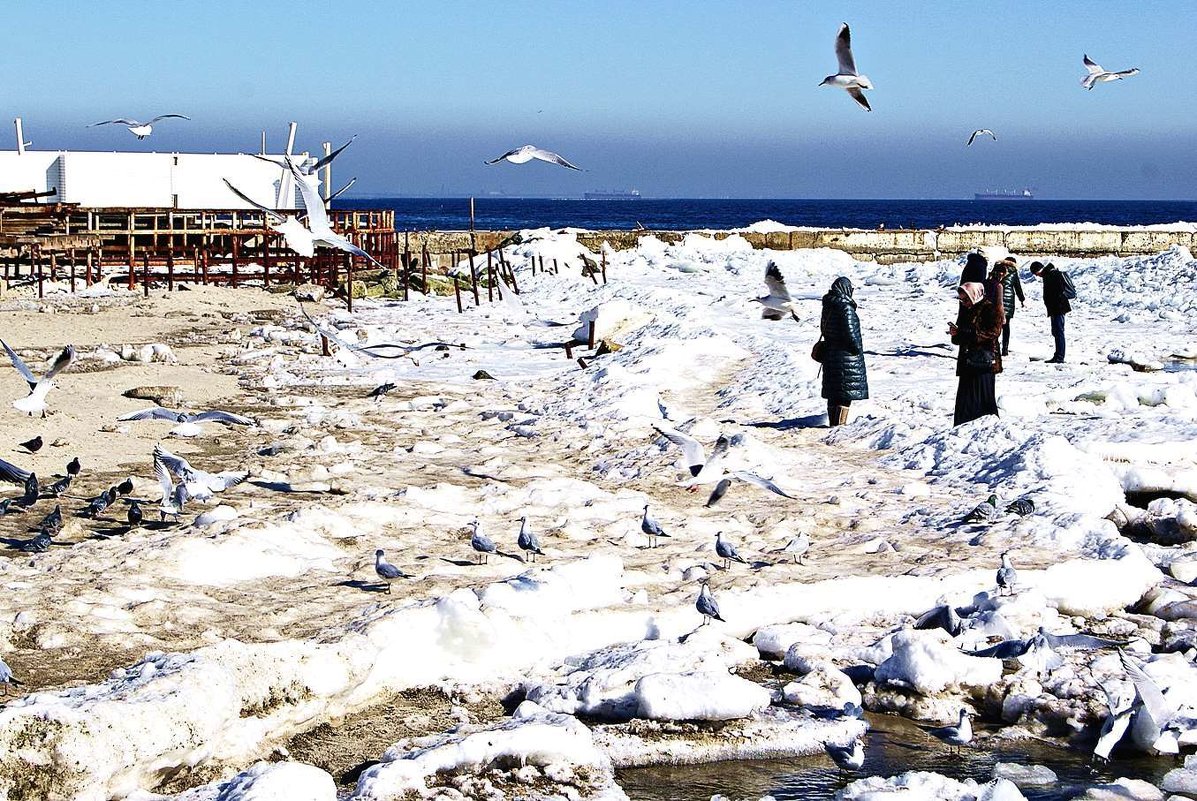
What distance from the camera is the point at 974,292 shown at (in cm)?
1062

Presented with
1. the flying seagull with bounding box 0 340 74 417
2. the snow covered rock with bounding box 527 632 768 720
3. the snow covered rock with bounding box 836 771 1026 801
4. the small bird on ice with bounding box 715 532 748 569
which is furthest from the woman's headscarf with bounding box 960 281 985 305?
the flying seagull with bounding box 0 340 74 417

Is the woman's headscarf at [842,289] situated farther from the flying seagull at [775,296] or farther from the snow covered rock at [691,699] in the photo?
the snow covered rock at [691,699]

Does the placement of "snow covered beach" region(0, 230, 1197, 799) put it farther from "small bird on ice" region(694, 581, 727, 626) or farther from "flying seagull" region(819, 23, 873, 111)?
"flying seagull" region(819, 23, 873, 111)

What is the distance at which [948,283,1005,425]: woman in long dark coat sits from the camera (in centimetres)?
1048

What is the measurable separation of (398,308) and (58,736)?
74.2 feet

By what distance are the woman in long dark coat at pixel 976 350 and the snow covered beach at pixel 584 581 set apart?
0.31 metres

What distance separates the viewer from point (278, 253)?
34.3 m

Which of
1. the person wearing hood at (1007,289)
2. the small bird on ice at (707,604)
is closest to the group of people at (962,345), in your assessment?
the person wearing hood at (1007,289)

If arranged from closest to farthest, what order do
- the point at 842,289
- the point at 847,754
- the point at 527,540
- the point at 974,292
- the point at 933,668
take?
1. the point at 847,754
2. the point at 933,668
3. the point at 527,540
4. the point at 974,292
5. the point at 842,289

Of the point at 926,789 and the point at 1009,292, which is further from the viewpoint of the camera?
the point at 1009,292

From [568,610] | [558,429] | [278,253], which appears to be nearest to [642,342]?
[558,429]

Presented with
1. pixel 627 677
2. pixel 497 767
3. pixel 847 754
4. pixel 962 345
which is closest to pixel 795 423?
pixel 962 345

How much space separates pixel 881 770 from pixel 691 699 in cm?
83

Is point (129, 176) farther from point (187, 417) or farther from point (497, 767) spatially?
point (497, 767)
